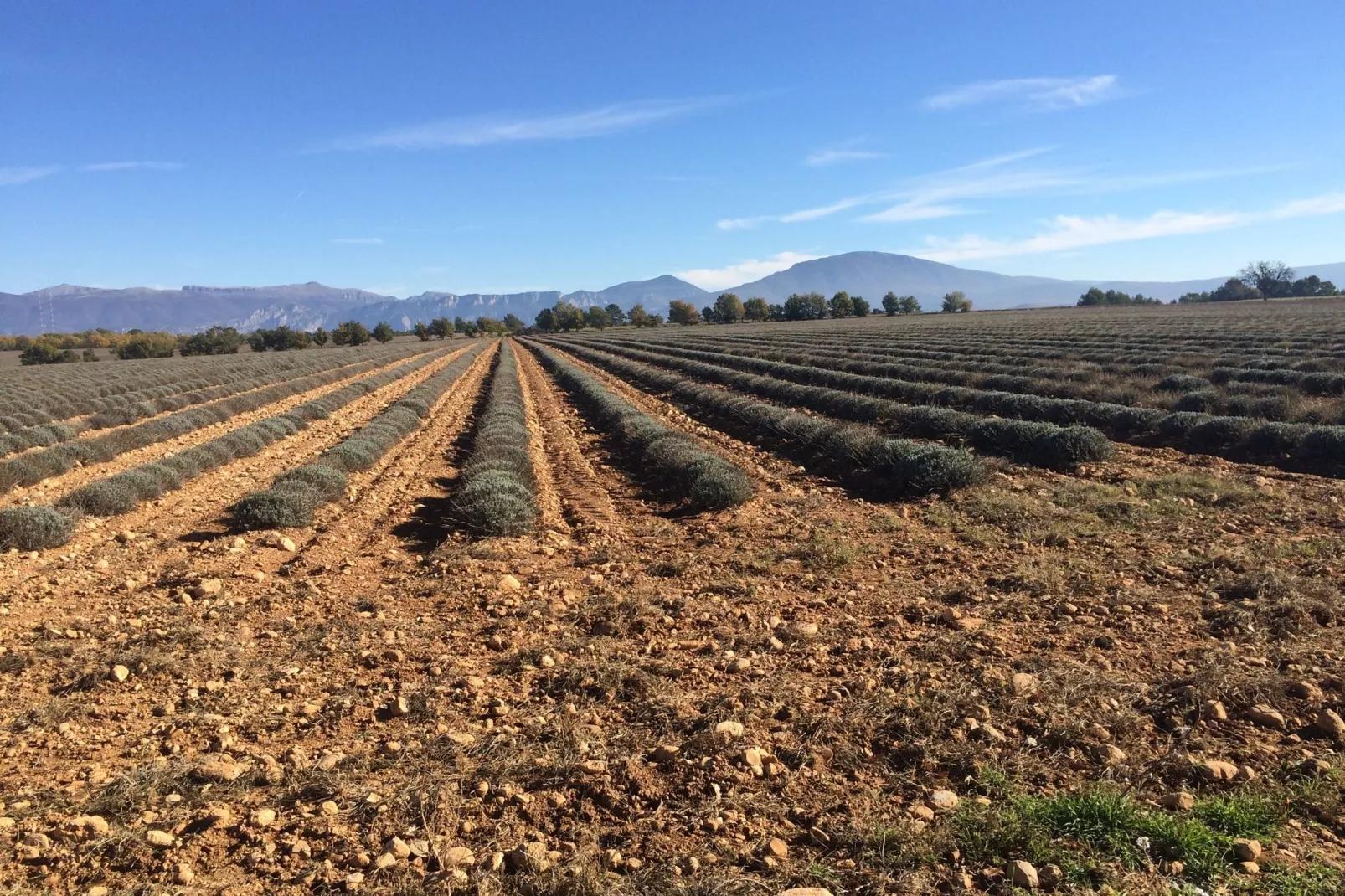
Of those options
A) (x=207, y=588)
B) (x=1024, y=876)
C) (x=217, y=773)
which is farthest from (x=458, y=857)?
(x=207, y=588)

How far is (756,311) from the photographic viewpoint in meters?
148

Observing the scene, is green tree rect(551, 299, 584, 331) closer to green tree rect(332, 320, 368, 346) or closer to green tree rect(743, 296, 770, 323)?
green tree rect(743, 296, 770, 323)

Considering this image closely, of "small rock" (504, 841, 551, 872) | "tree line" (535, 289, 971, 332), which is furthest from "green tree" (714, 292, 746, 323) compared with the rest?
"small rock" (504, 841, 551, 872)

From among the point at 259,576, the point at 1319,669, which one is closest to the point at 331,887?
the point at 259,576

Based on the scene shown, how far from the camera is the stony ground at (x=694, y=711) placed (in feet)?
9.80

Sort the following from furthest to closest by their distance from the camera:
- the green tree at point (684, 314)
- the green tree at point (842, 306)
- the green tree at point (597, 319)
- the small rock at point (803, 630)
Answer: the green tree at point (597, 319) → the green tree at point (684, 314) → the green tree at point (842, 306) → the small rock at point (803, 630)

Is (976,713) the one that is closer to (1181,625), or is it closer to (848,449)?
(1181,625)

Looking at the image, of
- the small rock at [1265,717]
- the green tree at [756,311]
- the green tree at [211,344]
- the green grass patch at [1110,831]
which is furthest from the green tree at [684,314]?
the green grass patch at [1110,831]

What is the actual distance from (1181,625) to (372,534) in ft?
28.5

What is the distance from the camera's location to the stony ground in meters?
2.99

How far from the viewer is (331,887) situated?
2920mm

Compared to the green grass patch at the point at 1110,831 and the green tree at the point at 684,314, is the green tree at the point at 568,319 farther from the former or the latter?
the green grass patch at the point at 1110,831

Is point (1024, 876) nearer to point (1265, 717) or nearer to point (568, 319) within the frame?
point (1265, 717)

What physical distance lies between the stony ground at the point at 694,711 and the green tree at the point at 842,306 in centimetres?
13463
